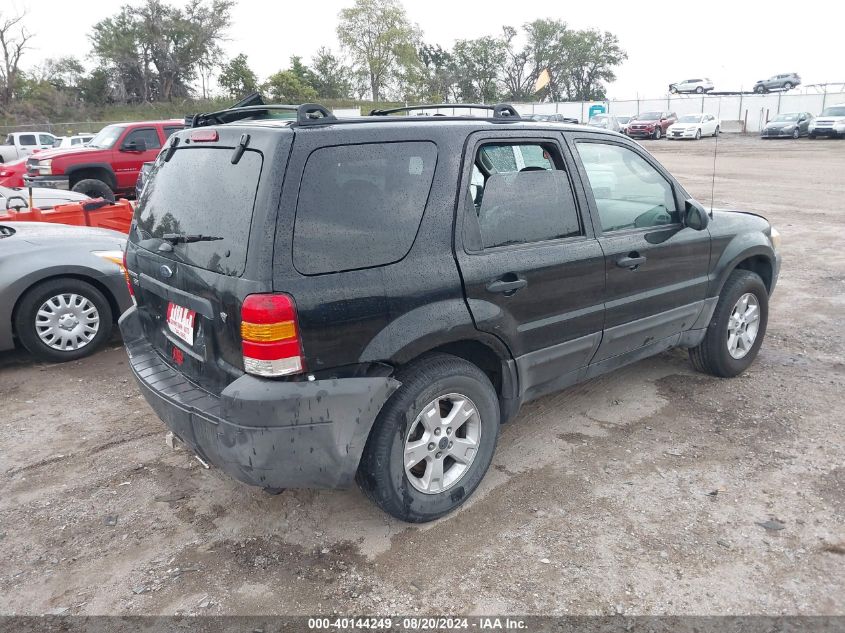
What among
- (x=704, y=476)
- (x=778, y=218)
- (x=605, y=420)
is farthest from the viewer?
(x=778, y=218)

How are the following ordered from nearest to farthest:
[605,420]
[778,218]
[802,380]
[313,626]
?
[313,626] < [605,420] < [802,380] < [778,218]

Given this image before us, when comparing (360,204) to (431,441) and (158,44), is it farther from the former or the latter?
(158,44)

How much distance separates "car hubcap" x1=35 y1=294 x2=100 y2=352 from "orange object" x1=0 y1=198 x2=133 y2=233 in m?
2.33

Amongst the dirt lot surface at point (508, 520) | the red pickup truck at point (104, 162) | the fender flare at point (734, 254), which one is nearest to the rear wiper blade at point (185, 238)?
the dirt lot surface at point (508, 520)

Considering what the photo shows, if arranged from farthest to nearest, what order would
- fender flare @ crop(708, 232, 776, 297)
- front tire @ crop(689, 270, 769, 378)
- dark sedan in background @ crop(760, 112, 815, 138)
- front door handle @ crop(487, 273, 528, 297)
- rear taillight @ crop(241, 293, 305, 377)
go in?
1. dark sedan in background @ crop(760, 112, 815, 138)
2. front tire @ crop(689, 270, 769, 378)
3. fender flare @ crop(708, 232, 776, 297)
4. front door handle @ crop(487, 273, 528, 297)
5. rear taillight @ crop(241, 293, 305, 377)

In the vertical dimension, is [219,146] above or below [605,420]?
above

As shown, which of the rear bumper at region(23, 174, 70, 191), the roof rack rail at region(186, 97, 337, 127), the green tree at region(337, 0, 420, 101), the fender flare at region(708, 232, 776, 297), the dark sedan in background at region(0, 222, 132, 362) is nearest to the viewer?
the roof rack rail at region(186, 97, 337, 127)

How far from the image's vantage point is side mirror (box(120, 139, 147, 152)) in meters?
13.0

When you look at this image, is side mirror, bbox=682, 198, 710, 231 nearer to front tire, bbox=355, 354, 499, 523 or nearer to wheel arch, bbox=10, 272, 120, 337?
front tire, bbox=355, 354, 499, 523

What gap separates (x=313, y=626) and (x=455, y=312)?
1415mm

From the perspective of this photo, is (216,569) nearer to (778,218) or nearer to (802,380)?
(802,380)

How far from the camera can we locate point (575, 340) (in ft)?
12.0

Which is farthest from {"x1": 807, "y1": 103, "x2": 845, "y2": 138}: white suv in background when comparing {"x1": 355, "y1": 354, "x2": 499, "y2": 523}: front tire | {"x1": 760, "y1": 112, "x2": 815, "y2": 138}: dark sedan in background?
{"x1": 355, "y1": 354, "x2": 499, "y2": 523}: front tire

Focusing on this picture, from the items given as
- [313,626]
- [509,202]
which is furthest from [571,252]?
[313,626]
